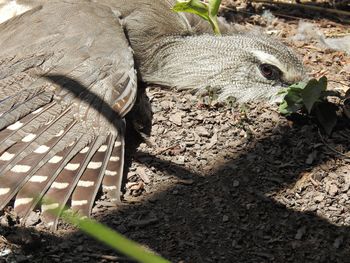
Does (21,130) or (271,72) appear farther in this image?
(271,72)

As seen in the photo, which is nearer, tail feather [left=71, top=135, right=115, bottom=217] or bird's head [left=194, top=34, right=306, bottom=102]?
tail feather [left=71, top=135, right=115, bottom=217]

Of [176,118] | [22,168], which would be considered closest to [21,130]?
[22,168]

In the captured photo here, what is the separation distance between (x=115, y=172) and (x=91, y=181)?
0.14 metres

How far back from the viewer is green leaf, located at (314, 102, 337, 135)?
2902 mm

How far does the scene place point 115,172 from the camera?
8.73 ft

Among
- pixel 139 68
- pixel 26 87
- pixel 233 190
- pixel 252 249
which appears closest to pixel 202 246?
pixel 252 249

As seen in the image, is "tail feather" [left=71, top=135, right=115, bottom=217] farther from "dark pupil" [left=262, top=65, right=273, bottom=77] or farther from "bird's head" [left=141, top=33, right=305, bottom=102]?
"dark pupil" [left=262, top=65, right=273, bottom=77]

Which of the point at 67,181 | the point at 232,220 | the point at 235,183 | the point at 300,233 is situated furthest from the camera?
the point at 235,183

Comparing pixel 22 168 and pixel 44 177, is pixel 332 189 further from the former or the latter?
pixel 22 168

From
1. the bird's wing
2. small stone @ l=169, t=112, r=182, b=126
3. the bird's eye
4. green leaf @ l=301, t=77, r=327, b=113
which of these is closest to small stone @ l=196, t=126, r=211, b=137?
small stone @ l=169, t=112, r=182, b=126

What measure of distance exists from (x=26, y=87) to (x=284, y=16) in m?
2.24

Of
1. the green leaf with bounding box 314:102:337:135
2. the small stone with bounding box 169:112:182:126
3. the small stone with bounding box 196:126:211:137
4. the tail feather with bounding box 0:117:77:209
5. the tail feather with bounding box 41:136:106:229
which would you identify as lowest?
the small stone with bounding box 196:126:211:137

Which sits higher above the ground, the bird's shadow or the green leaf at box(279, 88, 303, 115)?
the green leaf at box(279, 88, 303, 115)

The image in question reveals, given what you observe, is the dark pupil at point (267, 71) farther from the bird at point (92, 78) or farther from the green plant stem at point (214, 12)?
the green plant stem at point (214, 12)
